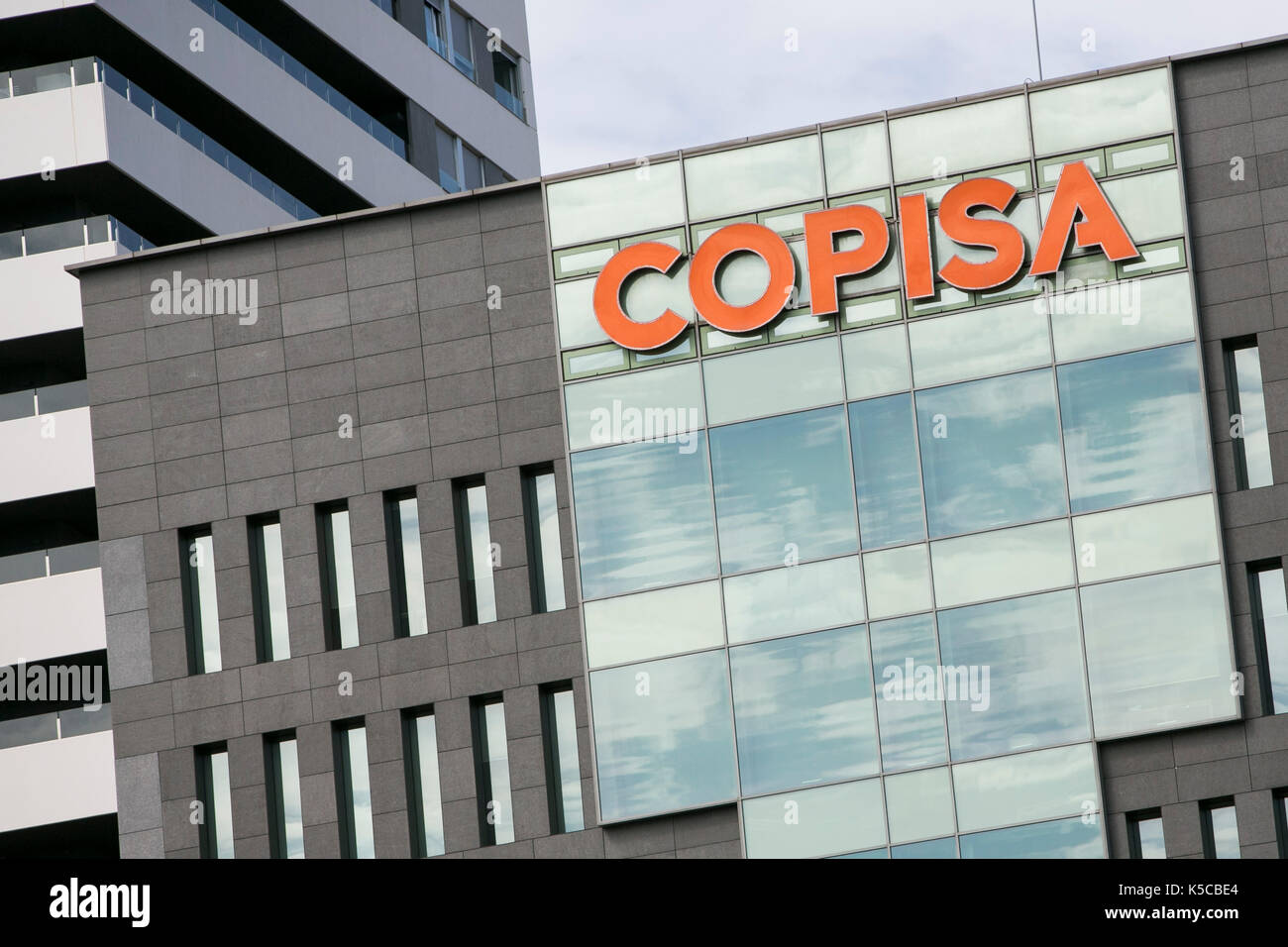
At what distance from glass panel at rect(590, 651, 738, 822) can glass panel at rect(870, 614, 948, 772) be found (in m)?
2.59

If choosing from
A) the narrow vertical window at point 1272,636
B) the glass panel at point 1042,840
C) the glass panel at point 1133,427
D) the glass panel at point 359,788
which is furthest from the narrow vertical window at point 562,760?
the narrow vertical window at point 1272,636

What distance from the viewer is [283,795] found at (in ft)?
108

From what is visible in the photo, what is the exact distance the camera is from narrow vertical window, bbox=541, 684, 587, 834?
3164cm

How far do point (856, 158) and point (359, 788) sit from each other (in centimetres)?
1418

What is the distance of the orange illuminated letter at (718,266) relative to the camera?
31953 millimetres

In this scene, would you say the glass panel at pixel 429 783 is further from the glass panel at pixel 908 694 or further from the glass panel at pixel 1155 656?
the glass panel at pixel 1155 656

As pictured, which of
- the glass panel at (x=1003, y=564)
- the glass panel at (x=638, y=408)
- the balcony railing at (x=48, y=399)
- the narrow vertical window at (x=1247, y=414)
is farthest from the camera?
the balcony railing at (x=48, y=399)

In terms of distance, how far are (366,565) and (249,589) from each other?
223 centimetres

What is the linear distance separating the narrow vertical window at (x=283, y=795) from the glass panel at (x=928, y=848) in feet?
34.4

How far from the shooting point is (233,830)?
3262 cm

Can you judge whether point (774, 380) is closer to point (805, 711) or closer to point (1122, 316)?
point (805, 711)

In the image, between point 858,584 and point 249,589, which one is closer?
point 858,584

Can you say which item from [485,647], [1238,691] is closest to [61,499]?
[485,647]
